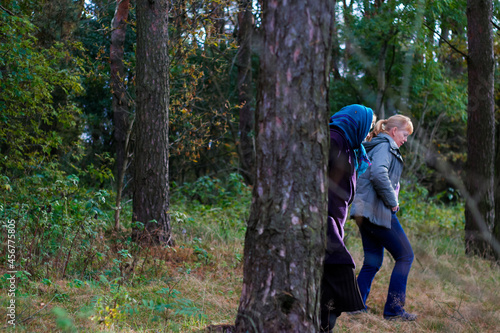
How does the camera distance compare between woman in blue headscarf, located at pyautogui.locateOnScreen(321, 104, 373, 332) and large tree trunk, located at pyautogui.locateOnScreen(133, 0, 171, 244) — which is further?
large tree trunk, located at pyautogui.locateOnScreen(133, 0, 171, 244)

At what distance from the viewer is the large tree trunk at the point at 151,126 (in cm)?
663

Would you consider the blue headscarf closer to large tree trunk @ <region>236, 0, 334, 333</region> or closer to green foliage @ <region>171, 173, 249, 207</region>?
large tree trunk @ <region>236, 0, 334, 333</region>

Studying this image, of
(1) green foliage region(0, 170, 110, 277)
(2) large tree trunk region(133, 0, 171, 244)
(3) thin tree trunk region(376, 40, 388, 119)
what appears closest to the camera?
(1) green foliage region(0, 170, 110, 277)

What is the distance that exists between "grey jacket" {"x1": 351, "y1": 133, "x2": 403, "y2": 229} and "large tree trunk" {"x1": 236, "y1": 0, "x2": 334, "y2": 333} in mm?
1926

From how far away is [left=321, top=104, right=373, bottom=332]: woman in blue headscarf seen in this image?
3.38m

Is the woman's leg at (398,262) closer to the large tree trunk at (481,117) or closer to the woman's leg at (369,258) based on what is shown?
the woman's leg at (369,258)

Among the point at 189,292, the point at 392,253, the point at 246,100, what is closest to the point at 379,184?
the point at 392,253

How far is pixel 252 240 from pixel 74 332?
1.44 m

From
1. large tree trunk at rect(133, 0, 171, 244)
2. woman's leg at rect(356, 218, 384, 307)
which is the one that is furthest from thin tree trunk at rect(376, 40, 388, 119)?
woman's leg at rect(356, 218, 384, 307)

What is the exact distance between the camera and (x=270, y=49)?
2.87m

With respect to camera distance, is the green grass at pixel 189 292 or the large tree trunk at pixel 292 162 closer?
the large tree trunk at pixel 292 162

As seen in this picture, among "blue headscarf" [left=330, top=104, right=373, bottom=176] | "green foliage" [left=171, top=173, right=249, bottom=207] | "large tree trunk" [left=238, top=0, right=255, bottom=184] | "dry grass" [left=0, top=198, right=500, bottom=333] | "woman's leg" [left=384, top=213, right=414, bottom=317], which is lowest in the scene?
"dry grass" [left=0, top=198, right=500, bottom=333]

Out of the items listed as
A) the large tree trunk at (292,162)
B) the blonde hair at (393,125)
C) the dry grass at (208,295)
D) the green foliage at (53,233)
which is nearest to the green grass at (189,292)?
the dry grass at (208,295)

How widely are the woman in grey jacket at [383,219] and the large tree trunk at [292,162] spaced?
1937 mm
